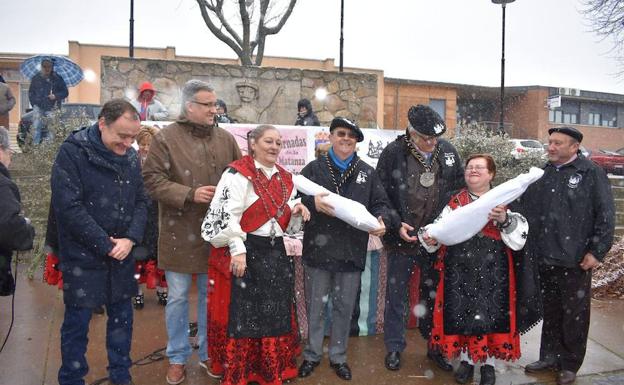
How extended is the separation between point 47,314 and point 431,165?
370cm

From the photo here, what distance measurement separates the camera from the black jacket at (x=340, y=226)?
3.76 m

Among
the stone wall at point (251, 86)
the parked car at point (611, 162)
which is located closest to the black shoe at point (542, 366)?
the stone wall at point (251, 86)

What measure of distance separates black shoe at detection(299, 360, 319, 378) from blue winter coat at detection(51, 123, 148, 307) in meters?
1.31

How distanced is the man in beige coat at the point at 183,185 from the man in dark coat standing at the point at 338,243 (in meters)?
0.74

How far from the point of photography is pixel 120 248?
10.7 feet

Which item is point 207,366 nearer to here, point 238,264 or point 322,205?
point 238,264

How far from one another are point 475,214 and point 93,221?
2.38 metres

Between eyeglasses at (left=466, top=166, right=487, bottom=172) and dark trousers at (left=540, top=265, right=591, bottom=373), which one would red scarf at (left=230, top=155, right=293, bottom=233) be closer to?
eyeglasses at (left=466, top=166, right=487, bottom=172)

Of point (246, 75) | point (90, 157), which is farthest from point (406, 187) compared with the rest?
point (246, 75)

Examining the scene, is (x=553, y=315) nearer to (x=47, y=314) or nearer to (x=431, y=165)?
(x=431, y=165)

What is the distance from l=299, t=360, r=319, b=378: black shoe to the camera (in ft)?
12.6

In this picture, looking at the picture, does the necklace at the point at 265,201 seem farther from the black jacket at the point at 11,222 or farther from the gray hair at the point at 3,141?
the gray hair at the point at 3,141

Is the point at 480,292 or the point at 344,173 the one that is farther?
the point at 344,173

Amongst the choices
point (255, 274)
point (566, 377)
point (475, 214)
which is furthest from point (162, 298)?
point (566, 377)
